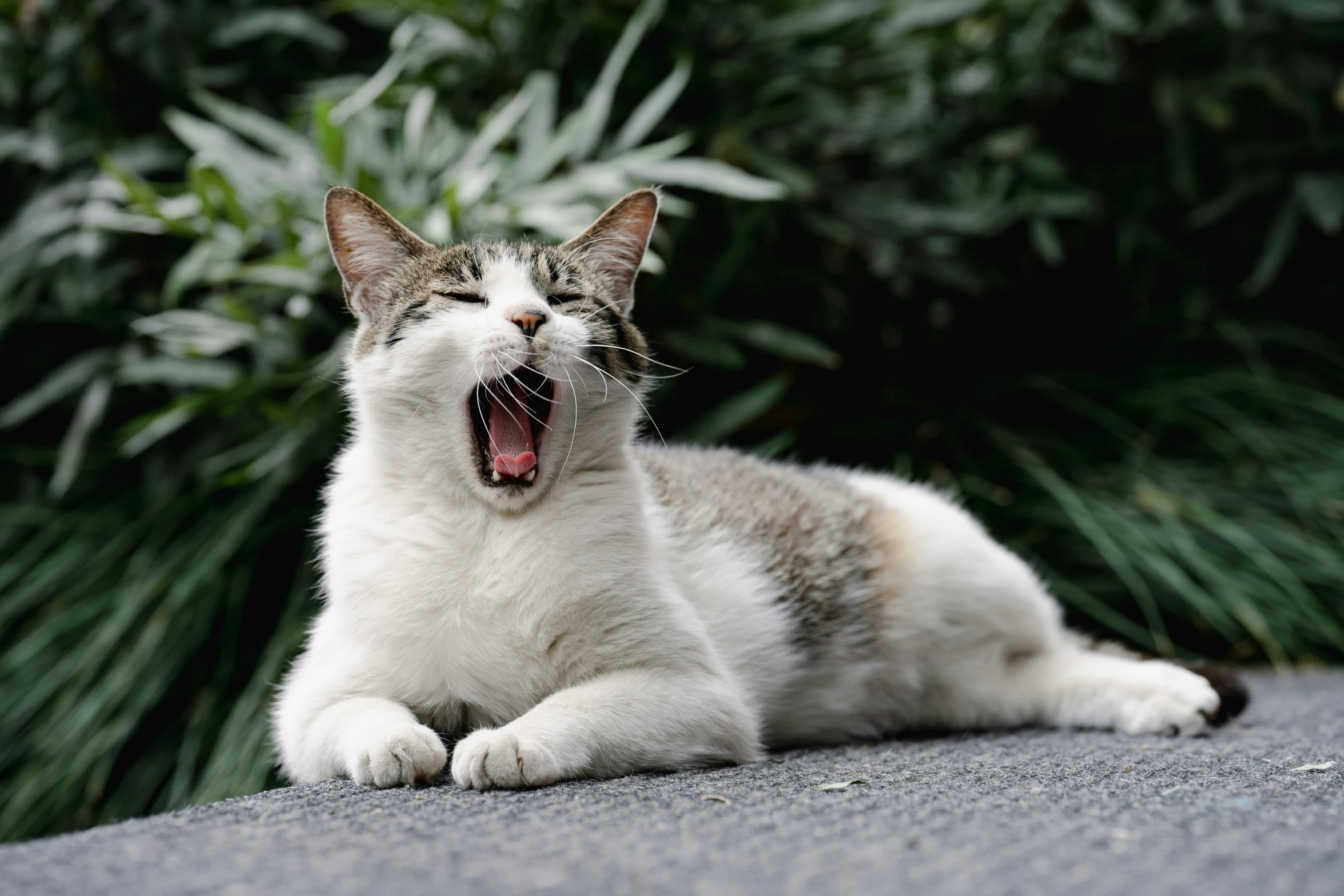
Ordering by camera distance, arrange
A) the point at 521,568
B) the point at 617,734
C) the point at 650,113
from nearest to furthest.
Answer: the point at 617,734, the point at 521,568, the point at 650,113

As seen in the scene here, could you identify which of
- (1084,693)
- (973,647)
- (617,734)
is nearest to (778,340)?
(973,647)

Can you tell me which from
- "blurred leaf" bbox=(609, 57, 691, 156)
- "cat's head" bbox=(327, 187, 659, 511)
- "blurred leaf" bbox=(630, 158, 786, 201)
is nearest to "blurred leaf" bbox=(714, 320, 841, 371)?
"blurred leaf" bbox=(630, 158, 786, 201)

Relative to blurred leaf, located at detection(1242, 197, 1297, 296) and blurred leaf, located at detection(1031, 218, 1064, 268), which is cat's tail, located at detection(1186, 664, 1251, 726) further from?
blurred leaf, located at detection(1242, 197, 1297, 296)

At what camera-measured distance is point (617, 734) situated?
5.12ft

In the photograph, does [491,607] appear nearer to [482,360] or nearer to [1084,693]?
[482,360]

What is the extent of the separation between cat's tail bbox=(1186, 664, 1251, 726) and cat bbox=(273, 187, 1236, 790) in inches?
1.1

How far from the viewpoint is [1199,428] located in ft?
12.3

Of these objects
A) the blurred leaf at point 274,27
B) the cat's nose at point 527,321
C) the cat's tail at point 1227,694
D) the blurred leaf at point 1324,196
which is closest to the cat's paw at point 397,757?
the cat's nose at point 527,321

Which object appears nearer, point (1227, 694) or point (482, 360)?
point (482, 360)

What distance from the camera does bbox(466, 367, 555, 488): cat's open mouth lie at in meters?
1.69

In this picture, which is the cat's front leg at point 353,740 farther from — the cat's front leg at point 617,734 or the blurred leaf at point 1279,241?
the blurred leaf at point 1279,241

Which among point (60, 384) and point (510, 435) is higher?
point (510, 435)

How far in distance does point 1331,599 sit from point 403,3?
3.52 metres

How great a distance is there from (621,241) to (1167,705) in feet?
4.65
